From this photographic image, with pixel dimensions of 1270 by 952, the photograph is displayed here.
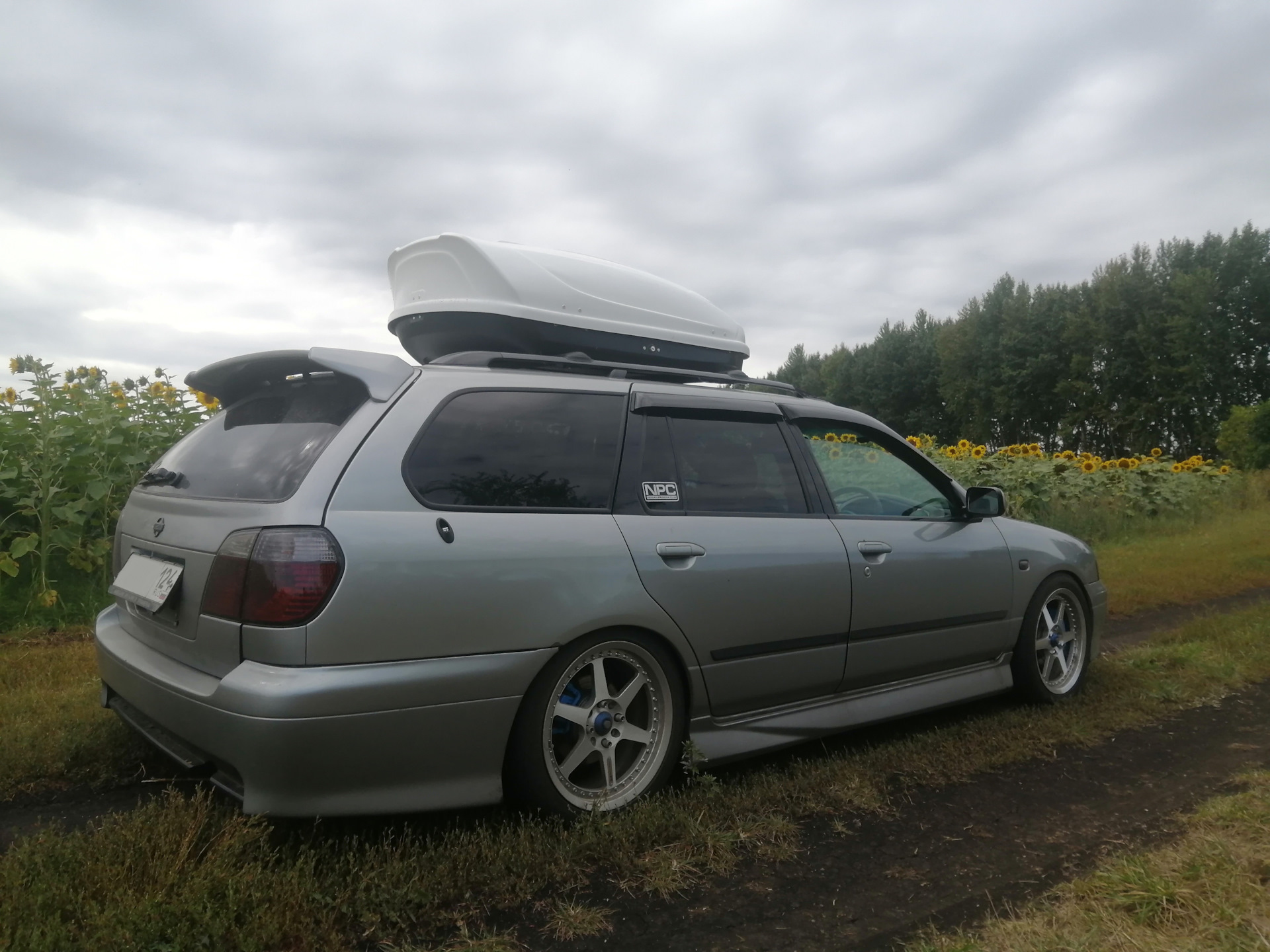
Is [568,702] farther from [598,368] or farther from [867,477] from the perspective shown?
[867,477]

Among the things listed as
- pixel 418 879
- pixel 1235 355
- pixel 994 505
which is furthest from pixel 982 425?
pixel 418 879

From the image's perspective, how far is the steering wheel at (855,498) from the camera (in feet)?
13.6

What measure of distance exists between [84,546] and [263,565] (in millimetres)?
4444

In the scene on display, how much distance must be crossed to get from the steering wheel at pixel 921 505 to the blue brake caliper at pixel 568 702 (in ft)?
6.45

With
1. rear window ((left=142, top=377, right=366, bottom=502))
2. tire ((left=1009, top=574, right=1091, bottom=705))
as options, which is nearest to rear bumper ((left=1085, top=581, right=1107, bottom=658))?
tire ((left=1009, top=574, right=1091, bottom=705))

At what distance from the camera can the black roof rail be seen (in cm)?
341

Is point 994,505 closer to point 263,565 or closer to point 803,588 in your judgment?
point 803,588

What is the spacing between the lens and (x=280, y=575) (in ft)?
→ 8.63

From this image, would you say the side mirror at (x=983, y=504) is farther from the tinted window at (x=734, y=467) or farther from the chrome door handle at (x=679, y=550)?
the chrome door handle at (x=679, y=550)

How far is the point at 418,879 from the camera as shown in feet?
8.64

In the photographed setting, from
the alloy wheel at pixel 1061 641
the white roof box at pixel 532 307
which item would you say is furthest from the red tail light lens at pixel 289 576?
the alloy wheel at pixel 1061 641

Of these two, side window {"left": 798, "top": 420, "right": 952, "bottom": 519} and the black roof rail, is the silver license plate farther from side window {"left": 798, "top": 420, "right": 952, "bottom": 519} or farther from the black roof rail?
side window {"left": 798, "top": 420, "right": 952, "bottom": 519}

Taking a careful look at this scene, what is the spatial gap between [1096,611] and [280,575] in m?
4.41

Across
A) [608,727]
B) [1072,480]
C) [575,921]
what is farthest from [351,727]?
[1072,480]
